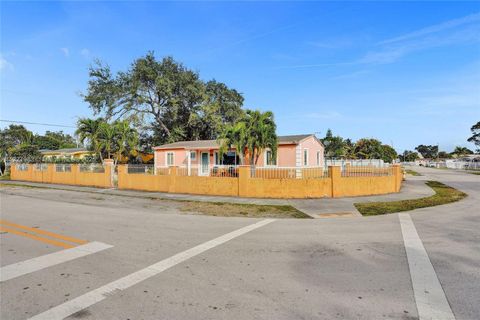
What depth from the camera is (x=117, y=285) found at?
12.5 feet

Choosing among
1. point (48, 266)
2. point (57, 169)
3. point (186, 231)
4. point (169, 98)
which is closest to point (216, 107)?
point (169, 98)

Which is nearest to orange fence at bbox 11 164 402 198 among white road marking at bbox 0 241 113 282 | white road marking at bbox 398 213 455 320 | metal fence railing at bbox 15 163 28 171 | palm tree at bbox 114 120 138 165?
white road marking at bbox 398 213 455 320

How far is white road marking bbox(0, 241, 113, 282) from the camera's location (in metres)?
4.28

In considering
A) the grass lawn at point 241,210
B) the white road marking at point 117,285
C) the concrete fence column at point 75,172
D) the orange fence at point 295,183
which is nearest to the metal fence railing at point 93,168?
the concrete fence column at point 75,172

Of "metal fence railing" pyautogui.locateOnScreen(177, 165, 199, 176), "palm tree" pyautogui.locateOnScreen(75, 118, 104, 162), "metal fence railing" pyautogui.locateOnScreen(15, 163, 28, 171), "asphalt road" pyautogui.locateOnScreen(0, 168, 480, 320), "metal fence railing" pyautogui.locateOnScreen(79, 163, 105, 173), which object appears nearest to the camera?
"asphalt road" pyautogui.locateOnScreen(0, 168, 480, 320)

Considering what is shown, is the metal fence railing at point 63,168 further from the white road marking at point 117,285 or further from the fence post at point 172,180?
the white road marking at point 117,285

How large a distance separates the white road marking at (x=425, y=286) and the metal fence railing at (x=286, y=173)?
24.8ft

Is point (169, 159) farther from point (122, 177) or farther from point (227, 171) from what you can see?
point (227, 171)

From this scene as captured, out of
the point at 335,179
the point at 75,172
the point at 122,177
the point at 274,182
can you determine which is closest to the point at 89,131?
the point at 75,172

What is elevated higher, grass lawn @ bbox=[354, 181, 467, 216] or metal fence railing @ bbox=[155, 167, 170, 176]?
metal fence railing @ bbox=[155, 167, 170, 176]

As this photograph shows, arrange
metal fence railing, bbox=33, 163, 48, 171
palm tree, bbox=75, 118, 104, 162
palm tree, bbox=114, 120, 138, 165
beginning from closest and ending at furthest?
metal fence railing, bbox=33, 163, 48, 171
palm tree, bbox=75, 118, 104, 162
palm tree, bbox=114, 120, 138, 165

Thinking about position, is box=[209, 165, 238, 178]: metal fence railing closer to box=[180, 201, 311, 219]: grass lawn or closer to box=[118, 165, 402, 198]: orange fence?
box=[118, 165, 402, 198]: orange fence

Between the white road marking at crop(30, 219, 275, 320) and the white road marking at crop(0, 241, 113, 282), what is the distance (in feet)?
4.82

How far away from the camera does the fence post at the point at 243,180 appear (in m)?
13.5
